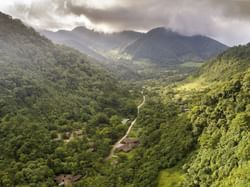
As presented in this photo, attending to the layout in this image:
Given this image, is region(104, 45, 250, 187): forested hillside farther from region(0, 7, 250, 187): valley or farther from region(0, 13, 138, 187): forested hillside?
region(0, 13, 138, 187): forested hillside

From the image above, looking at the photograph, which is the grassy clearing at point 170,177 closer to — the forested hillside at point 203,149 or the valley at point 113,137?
the forested hillside at point 203,149

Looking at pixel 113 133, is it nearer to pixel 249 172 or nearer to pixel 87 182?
pixel 87 182

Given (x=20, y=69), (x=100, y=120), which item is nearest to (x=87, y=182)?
(x=100, y=120)

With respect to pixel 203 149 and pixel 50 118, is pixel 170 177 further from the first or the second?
pixel 50 118

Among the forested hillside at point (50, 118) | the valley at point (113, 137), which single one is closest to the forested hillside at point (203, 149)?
the valley at point (113, 137)

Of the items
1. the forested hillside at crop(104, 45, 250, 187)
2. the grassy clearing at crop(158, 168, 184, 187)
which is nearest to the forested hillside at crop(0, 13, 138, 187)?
the forested hillside at crop(104, 45, 250, 187)

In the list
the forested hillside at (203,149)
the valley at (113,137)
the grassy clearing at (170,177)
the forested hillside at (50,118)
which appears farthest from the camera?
the forested hillside at (50,118)

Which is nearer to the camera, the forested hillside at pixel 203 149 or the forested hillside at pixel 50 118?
the forested hillside at pixel 203 149
